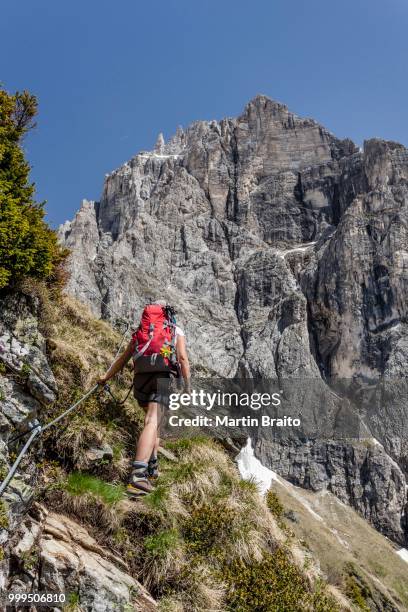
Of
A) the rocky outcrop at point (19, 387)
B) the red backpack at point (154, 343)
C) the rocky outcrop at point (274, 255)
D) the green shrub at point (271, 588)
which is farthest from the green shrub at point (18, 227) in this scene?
the rocky outcrop at point (274, 255)

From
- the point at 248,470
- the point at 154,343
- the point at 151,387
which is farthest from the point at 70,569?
the point at 248,470

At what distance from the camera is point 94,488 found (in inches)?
230

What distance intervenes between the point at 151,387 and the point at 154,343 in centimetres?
55

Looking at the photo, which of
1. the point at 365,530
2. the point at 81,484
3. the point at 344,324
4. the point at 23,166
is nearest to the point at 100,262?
the point at 344,324

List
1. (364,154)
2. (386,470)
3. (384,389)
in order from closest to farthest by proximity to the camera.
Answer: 1. (386,470)
2. (384,389)
3. (364,154)

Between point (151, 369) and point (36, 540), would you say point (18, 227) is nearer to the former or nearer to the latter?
point (151, 369)

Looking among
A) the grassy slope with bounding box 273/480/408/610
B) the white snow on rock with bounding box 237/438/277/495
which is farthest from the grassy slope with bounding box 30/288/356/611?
the grassy slope with bounding box 273/480/408/610

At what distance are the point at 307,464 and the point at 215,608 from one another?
69.7 meters

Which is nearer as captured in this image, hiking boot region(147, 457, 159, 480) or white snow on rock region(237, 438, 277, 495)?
hiking boot region(147, 457, 159, 480)

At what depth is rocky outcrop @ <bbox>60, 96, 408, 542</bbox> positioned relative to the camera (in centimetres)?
8344

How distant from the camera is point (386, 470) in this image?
70.4 metres

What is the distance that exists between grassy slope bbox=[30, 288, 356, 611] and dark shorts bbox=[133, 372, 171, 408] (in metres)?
1.13

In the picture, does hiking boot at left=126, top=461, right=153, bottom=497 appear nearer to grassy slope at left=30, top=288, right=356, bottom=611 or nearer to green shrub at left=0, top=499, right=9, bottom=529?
grassy slope at left=30, top=288, right=356, bottom=611

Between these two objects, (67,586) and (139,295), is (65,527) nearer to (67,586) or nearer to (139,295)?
(67,586)
